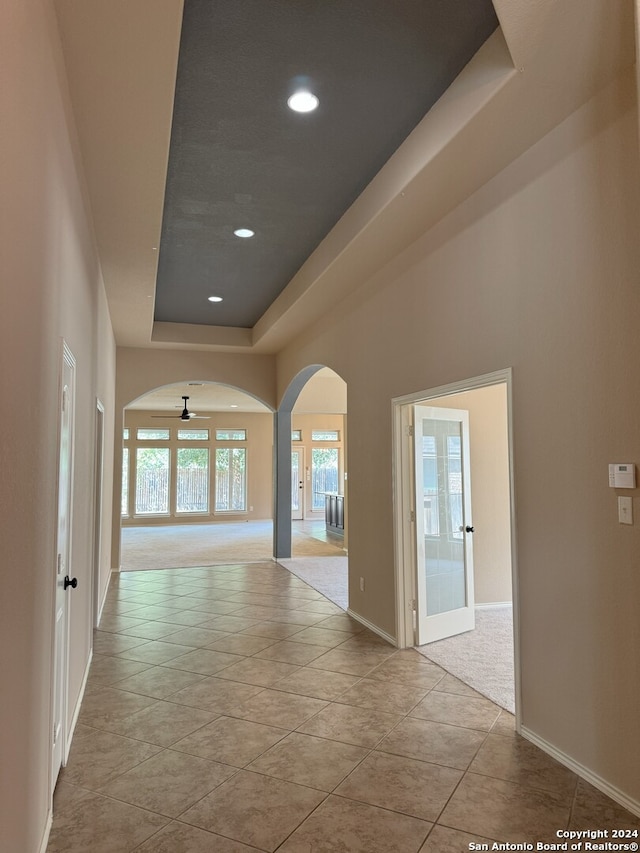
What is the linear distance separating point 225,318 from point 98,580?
12.2 ft

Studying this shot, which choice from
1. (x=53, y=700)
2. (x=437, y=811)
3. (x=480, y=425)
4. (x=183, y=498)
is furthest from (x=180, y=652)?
(x=183, y=498)

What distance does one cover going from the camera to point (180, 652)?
14.0 ft

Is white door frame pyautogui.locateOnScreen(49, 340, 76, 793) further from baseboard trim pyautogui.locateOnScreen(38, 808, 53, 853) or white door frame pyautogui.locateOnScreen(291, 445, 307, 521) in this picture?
white door frame pyautogui.locateOnScreen(291, 445, 307, 521)

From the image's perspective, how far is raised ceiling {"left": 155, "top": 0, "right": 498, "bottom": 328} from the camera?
91.4 inches

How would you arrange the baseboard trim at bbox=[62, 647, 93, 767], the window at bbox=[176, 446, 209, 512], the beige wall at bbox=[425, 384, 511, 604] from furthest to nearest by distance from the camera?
the window at bbox=[176, 446, 209, 512] < the beige wall at bbox=[425, 384, 511, 604] < the baseboard trim at bbox=[62, 647, 93, 767]

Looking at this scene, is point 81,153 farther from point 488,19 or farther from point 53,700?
point 53,700

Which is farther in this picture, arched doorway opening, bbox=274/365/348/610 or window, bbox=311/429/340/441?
window, bbox=311/429/340/441

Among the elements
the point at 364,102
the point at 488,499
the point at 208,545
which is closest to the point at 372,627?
the point at 488,499

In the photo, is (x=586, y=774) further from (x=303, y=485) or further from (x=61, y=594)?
(x=303, y=485)

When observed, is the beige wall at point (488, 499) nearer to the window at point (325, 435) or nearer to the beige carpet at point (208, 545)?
the beige carpet at point (208, 545)

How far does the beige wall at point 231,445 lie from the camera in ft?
46.5

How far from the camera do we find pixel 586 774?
2.46 meters

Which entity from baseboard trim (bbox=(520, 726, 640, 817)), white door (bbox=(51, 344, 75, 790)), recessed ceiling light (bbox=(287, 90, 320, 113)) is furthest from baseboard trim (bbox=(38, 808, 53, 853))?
recessed ceiling light (bbox=(287, 90, 320, 113))

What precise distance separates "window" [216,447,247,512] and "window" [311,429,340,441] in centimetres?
202
